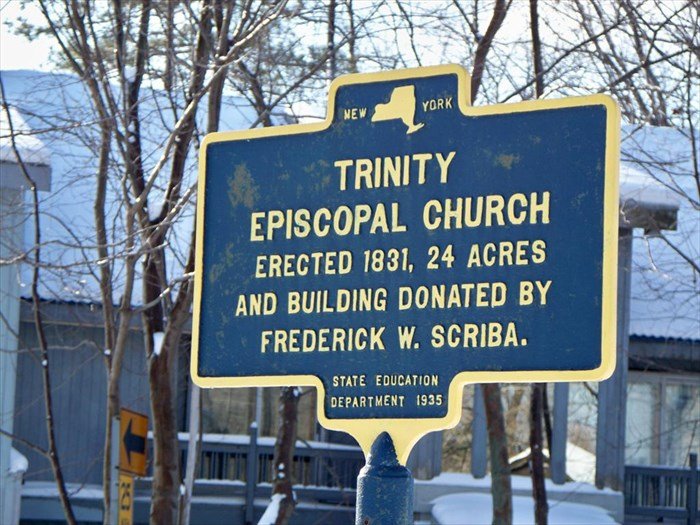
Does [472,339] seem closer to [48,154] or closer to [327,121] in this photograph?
[327,121]

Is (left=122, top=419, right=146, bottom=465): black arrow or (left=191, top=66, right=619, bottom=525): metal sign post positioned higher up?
(left=191, top=66, right=619, bottom=525): metal sign post

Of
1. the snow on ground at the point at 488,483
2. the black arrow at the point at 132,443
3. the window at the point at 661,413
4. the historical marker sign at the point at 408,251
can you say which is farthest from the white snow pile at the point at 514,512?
the historical marker sign at the point at 408,251

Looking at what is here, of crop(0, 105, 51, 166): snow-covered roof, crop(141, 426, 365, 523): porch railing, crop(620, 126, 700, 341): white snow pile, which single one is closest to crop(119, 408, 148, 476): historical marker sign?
crop(0, 105, 51, 166): snow-covered roof

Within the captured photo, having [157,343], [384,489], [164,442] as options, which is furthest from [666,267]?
[384,489]

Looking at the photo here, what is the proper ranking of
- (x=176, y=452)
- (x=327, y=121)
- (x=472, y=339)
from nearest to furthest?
1. (x=472, y=339)
2. (x=327, y=121)
3. (x=176, y=452)

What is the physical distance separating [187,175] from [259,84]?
1736 mm

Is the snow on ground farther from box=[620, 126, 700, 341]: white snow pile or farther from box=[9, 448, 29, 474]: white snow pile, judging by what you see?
box=[9, 448, 29, 474]: white snow pile

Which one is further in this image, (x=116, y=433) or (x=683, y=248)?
(x=683, y=248)

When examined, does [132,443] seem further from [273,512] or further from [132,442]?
[273,512]

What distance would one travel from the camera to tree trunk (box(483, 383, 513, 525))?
1352cm

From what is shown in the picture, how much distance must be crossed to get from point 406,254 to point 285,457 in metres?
11.4

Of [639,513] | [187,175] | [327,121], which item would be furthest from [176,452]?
[639,513]

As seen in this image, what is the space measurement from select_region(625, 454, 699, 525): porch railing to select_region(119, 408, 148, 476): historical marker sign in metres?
9.53

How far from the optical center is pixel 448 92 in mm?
4652
